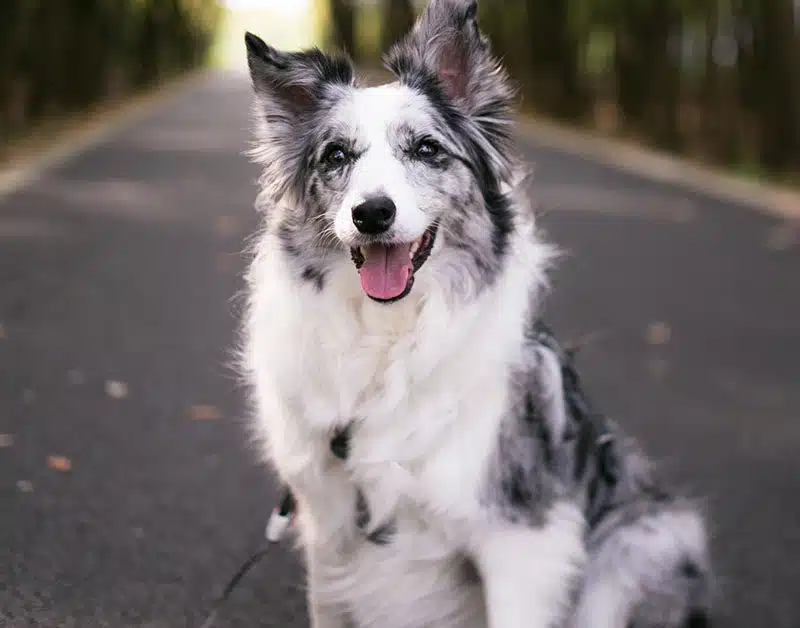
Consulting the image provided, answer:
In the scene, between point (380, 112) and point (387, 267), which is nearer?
point (387, 267)

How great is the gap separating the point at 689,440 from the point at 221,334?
3.52 metres

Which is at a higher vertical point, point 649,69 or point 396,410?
→ point 396,410

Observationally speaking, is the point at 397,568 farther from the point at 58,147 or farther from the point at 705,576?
the point at 58,147

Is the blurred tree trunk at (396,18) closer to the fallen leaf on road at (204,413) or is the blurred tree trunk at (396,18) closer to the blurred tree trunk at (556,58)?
the blurred tree trunk at (556,58)

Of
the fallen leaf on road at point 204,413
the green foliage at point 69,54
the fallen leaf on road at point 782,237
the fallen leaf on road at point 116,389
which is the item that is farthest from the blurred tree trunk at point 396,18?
the fallen leaf on road at point 204,413

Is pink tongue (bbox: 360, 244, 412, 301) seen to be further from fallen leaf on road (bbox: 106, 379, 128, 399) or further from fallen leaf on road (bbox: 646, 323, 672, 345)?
fallen leaf on road (bbox: 646, 323, 672, 345)

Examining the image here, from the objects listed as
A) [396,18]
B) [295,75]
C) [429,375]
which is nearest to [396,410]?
[429,375]

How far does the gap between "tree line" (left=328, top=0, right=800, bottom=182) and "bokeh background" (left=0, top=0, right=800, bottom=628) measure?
0.06m

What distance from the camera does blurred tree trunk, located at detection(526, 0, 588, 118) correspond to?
2878cm

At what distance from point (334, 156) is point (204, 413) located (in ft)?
10.8

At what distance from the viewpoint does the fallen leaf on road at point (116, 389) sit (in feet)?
24.2

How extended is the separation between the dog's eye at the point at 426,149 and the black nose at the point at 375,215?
323 mm

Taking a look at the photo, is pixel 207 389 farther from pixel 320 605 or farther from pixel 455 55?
pixel 455 55

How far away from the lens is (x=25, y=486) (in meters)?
5.77
